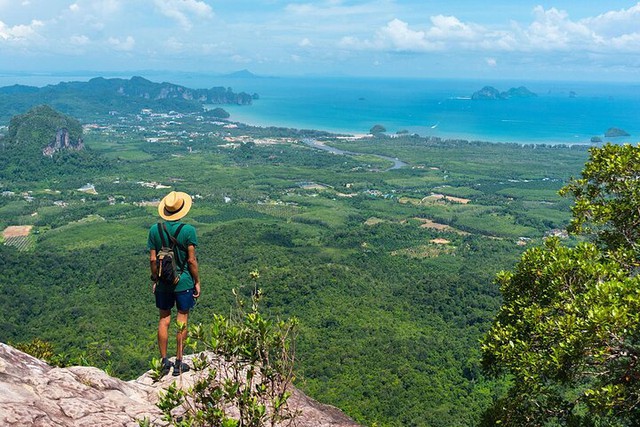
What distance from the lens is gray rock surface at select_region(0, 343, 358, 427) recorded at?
524 centimetres

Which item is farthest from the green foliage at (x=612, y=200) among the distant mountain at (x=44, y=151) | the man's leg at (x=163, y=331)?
the distant mountain at (x=44, y=151)

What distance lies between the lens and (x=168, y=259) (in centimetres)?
646

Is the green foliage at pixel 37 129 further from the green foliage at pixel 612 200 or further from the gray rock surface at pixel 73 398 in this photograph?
the green foliage at pixel 612 200

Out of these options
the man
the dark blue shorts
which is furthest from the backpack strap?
the dark blue shorts

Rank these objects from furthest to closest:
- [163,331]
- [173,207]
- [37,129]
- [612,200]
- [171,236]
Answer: [37,129], [612,200], [163,331], [173,207], [171,236]

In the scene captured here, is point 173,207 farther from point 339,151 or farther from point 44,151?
point 339,151

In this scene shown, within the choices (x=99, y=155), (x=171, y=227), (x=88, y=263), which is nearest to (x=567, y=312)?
(x=171, y=227)

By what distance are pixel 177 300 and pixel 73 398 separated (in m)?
1.60

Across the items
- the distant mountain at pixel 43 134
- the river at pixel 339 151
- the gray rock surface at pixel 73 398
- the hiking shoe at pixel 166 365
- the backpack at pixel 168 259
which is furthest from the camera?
the river at pixel 339 151

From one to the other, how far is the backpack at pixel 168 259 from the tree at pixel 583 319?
15.1 feet

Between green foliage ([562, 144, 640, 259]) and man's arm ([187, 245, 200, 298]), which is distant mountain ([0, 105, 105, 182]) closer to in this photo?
man's arm ([187, 245, 200, 298])

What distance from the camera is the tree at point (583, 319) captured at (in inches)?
243

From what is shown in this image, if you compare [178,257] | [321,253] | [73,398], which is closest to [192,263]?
[178,257]

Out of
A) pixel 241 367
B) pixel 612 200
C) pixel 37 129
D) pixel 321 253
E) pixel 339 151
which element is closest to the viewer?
pixel 241 367
